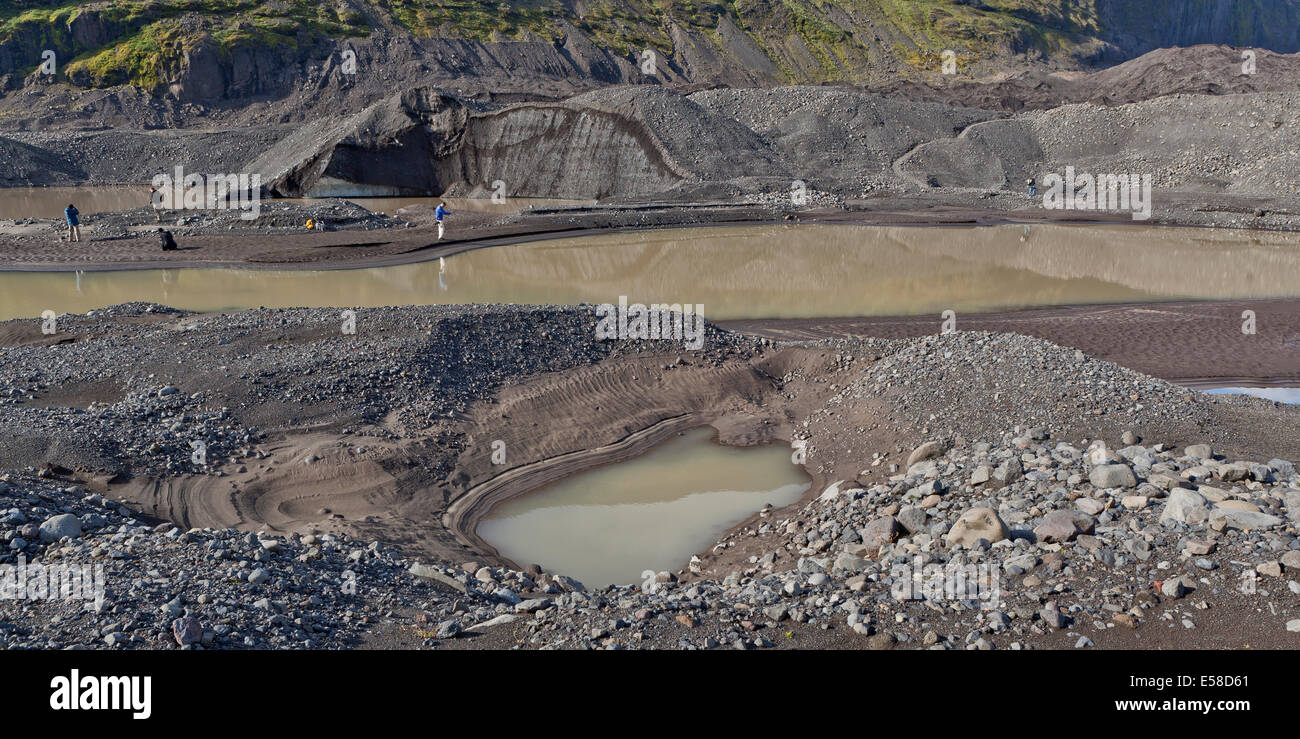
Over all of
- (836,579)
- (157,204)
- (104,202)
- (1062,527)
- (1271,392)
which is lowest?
(836,579)

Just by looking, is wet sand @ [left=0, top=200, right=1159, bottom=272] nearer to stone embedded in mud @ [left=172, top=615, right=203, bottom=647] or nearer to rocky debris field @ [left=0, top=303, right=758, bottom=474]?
rocky debris field @ [left=0, top=303, right=758, bottom=474]

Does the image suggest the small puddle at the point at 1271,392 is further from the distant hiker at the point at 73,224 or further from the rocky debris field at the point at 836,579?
the distant hiker at the point at 73,224

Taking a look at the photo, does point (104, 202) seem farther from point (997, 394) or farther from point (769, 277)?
point (997, 394)

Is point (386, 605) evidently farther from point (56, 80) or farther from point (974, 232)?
point (56, 80)

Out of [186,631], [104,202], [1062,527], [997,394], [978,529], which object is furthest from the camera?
[104,202]

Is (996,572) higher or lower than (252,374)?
lower

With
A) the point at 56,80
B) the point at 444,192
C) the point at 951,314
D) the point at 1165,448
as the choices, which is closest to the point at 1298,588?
the point at 1165,448

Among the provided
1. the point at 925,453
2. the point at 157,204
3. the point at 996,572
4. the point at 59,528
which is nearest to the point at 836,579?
the point at 996,572
